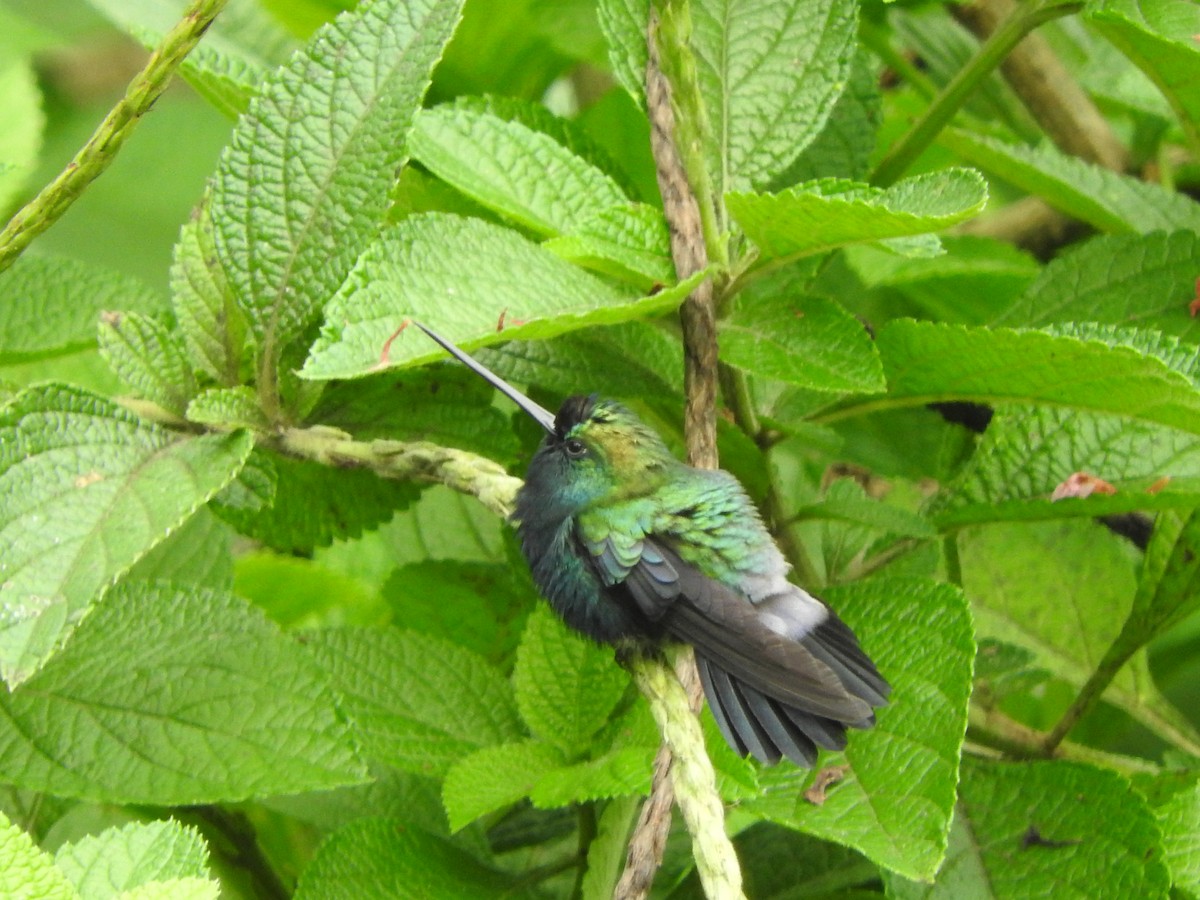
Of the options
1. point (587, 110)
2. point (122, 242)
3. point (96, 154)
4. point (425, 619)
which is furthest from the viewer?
point (122, 242)

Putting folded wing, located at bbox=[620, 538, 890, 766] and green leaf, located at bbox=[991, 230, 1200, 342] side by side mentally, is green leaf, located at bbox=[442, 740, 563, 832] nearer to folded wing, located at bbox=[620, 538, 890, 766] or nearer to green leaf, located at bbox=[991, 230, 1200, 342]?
folded wing, located at bbox=[620, 538, 890, 766]

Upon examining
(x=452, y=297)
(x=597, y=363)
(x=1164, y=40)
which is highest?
(x=1164, y=40)

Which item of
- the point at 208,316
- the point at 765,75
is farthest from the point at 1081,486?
the point at 208,316

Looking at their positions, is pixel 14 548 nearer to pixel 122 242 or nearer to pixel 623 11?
pixel 623 11

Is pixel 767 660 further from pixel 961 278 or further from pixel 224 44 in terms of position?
pixel 224 44

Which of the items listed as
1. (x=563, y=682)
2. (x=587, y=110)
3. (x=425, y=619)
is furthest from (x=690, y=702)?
(x=587, y=110)
